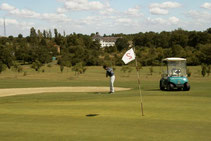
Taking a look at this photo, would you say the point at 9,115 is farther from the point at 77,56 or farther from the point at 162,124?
the point at 77,56

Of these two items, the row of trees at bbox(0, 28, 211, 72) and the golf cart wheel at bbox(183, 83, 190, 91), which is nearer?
the golf cart wheel at bbox(183, 83, 190, 91)

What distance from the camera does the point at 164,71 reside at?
2677 cm

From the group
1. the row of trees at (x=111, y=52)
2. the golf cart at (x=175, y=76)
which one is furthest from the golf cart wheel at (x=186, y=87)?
the row of trees at (x=111, y=52)

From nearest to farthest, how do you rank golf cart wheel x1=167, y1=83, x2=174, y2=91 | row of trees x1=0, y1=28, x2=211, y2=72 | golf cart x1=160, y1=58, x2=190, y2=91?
golf cart x1=160, y1=58, x2=190, y2=91
golf cart wheel x1=167, y1=83, x2=174, y2=91
row of trees x1=0, y1=28, x2=211, y2=72

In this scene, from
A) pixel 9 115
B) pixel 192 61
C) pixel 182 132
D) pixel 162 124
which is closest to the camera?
pixel 182 132

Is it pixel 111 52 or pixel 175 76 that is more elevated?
pixel 111 52

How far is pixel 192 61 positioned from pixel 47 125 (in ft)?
247

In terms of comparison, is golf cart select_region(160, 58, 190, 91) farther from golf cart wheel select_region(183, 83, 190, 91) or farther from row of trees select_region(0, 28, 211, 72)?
row of trees select_region(0, 28, 211, 72)

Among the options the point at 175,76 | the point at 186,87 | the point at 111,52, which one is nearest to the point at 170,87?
the point at 175,76

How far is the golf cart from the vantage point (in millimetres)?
25469

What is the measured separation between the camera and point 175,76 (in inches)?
1017

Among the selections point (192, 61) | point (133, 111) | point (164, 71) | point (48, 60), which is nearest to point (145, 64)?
point (192, 61)

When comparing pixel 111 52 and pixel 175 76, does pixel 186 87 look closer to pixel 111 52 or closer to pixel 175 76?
pixel 175 76

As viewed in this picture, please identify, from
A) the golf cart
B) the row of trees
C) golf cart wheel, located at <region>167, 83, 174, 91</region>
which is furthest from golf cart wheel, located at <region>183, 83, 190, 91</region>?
the row of trees
